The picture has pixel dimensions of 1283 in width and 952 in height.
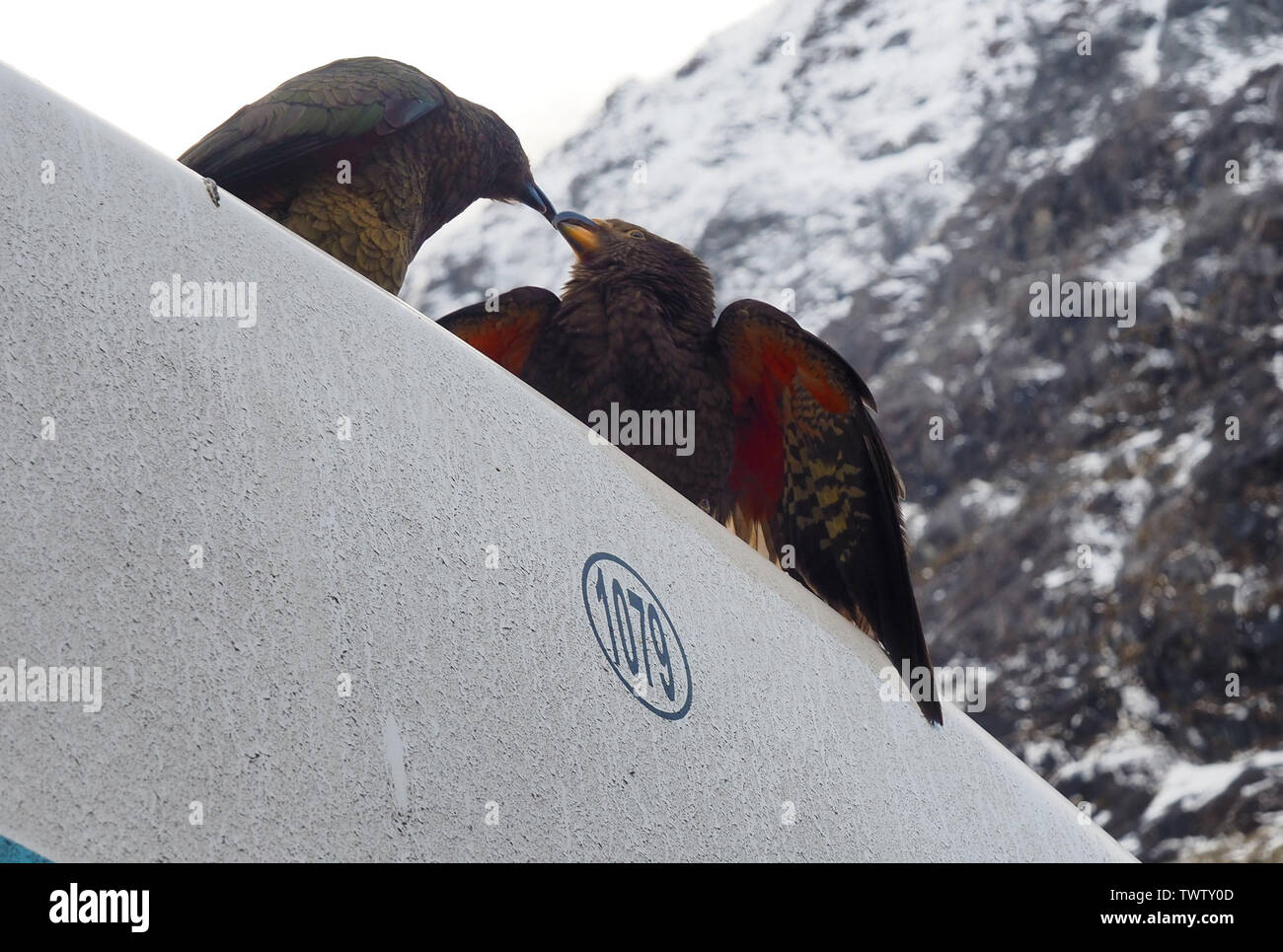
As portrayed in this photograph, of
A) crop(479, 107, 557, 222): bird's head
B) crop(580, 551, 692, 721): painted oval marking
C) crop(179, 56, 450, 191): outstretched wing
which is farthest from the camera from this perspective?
crop(479, 107, 557, 222): bird's head

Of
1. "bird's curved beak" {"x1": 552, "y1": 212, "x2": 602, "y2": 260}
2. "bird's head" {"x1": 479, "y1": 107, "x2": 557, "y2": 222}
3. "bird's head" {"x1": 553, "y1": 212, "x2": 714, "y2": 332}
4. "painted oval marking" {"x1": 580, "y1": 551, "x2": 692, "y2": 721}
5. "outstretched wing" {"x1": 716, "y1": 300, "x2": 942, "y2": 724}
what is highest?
"bird's head" {"x1": 479, "y1": 107, "x2": 557, "y2": 222}

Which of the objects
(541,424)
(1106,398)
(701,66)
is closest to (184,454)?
(541,424)

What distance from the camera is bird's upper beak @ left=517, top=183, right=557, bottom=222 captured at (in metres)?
5.02

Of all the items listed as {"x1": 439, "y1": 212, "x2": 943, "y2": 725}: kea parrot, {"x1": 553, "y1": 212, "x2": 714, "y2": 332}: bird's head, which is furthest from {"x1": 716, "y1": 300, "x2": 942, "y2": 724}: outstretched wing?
{"x1": 553, "y1": 212, "x2": 714, "y2": 332}: bird's head

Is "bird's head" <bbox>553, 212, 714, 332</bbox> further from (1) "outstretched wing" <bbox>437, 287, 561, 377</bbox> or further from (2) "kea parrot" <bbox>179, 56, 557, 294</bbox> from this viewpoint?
(2) "kea parrot" <bbox>179, 56, 557, 294</bbox>

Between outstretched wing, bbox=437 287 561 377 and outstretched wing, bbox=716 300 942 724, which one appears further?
outstretched wing, bbox=437 287 561 377

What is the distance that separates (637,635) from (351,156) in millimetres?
1884

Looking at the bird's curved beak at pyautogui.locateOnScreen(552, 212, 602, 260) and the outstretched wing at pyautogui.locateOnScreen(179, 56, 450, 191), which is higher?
the outstretched wing at pyautogui.locateOnScreen(179, 56, 450, 191)

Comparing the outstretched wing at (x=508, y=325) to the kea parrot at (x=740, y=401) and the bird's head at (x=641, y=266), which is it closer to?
the kea parrot at (x=740, y=401)

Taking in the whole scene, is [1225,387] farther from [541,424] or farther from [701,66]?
[701,66]

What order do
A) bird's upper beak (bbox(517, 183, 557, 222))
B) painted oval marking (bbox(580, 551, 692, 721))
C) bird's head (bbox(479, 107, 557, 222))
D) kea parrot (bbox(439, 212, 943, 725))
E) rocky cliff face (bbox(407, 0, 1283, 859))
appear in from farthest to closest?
1. rocky cliff face (bbox(407, 0, 1283, 859))
2. bird's upper beak (bbox(517, 183, 557, 222))
3. bird's head (bbox(479, 107, 557, 222))
4. kea parrot (bbox(439, 212, 943, 725))
5. painted oval marking (bbox(580, 551, 692, 721))

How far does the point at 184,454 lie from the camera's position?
8.09 ft

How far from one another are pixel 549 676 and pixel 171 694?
913 mm
